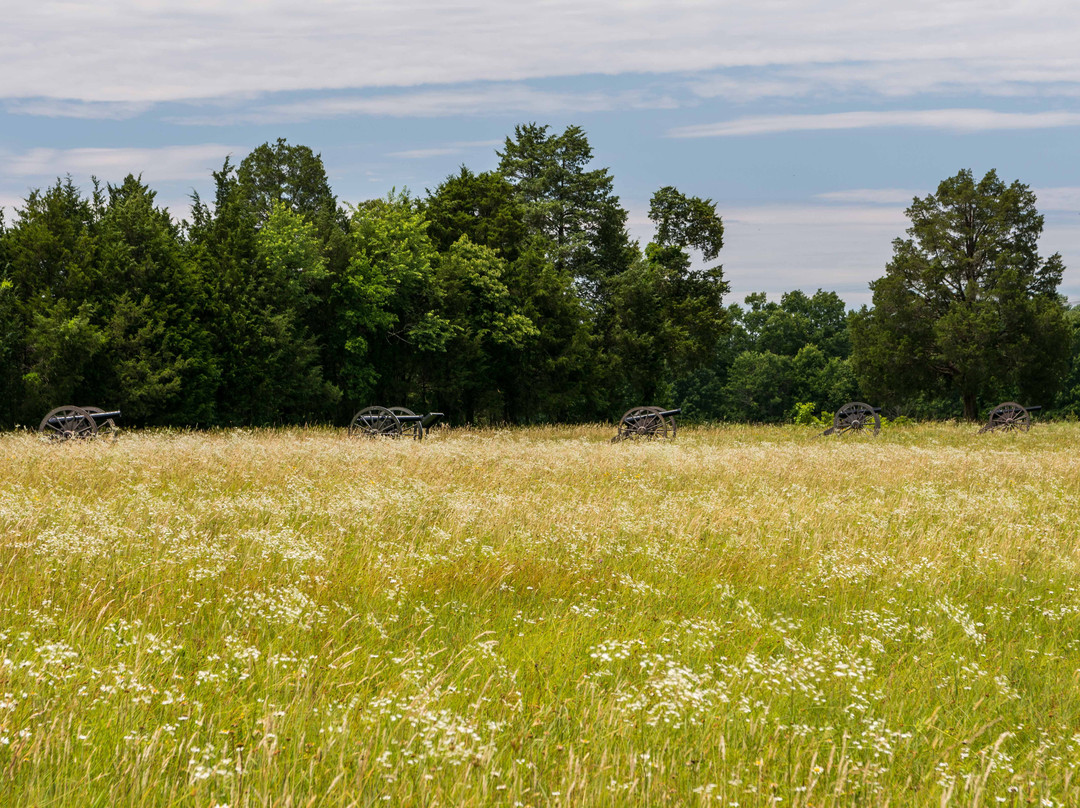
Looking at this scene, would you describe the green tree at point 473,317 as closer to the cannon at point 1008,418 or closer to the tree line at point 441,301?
the tree line at point 441,301

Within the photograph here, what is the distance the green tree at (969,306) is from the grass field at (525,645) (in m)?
34.1

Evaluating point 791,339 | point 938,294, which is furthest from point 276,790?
point 791,339

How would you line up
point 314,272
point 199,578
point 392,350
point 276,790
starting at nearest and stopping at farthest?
point 276,790 < point 199,578 < point 314,272 < point 392,350

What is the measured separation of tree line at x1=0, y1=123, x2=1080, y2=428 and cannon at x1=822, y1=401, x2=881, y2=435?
11.5 metres

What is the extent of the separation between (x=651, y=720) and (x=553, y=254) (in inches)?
1559

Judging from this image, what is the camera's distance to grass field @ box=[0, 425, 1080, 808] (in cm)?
302

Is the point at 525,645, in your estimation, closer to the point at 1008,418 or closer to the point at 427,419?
the point at 427,419

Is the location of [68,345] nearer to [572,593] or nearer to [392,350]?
[392,350]

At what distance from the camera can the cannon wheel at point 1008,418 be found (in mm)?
31644

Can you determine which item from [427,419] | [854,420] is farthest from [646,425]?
[854,420]

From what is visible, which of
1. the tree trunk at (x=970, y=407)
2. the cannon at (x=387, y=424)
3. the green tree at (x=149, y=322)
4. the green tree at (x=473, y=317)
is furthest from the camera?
the tree trunk at (x=970, y=407)

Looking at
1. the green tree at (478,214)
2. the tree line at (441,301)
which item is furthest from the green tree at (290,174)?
the green tree at (478,214)

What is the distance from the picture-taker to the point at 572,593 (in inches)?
235

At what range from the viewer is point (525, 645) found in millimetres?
4652
